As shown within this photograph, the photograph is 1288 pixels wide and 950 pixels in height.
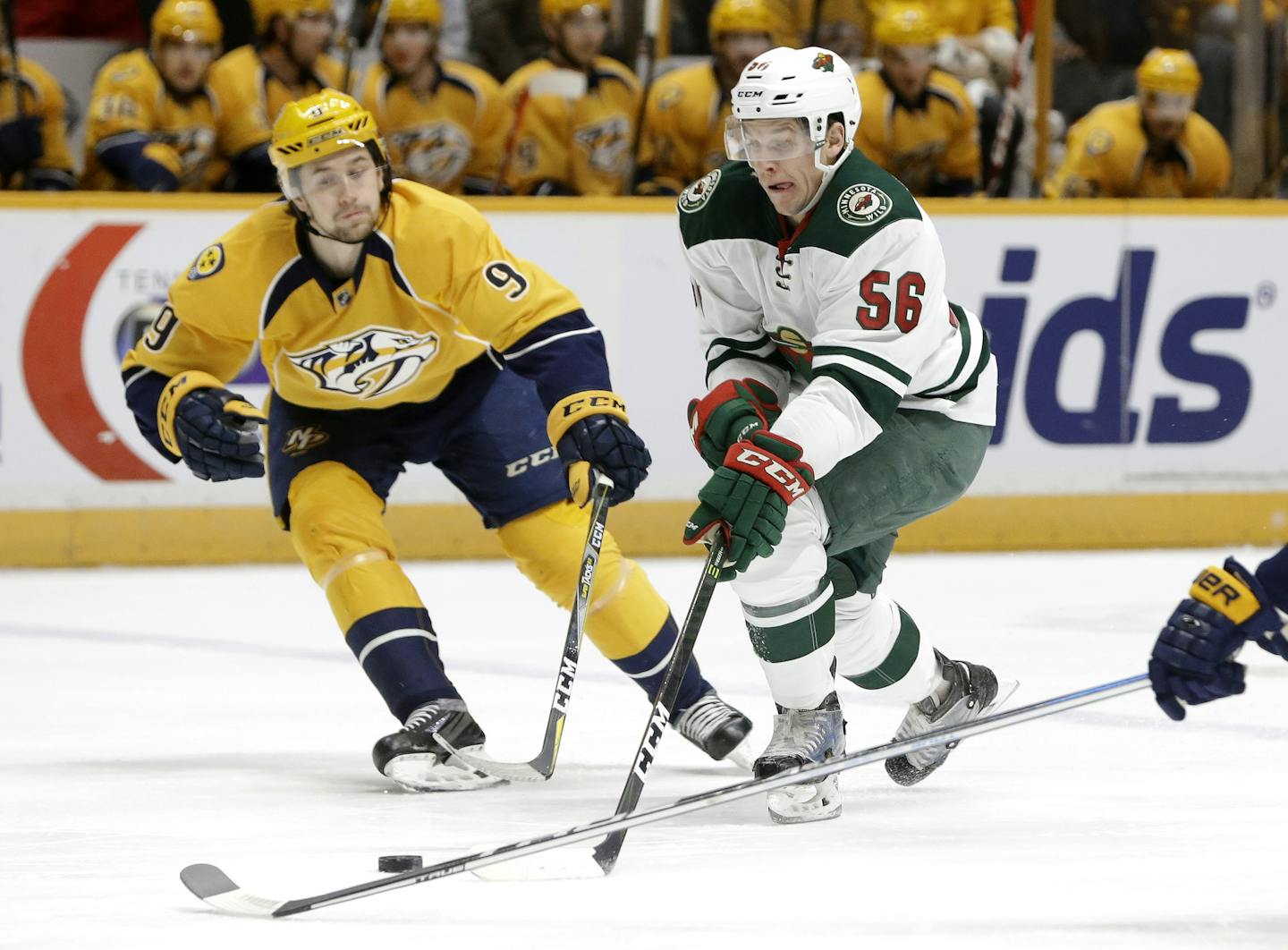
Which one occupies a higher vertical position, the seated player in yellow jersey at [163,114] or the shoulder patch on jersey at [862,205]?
the shoulder patch on jersey at [862,205]

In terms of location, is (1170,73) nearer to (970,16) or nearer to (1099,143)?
(1099,143)

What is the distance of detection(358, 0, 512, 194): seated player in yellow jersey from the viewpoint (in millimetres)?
6609

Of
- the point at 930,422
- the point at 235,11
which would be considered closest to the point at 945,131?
the point at 235,11

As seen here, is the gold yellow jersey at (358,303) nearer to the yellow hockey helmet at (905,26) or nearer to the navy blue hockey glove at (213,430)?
the navy blue hockey glove at (213,430)

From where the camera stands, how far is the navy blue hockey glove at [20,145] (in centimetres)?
629

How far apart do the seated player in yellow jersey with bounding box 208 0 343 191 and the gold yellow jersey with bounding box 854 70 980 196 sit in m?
1.82

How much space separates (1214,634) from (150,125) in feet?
15.7

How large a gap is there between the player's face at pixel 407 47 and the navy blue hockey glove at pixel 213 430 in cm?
340

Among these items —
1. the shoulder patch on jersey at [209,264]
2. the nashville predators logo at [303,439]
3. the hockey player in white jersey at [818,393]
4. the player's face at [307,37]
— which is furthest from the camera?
the player's face at [307,37]

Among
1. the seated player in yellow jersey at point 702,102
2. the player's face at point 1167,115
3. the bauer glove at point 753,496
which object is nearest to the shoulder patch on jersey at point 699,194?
the bauer glove at point 753,496

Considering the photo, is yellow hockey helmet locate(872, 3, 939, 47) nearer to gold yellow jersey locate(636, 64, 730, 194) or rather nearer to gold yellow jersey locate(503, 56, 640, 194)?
gold yellow jersey locate(636, 64, 730, 194)

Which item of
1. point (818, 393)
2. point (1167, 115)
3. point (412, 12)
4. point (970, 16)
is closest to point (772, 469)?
point (818, 393)

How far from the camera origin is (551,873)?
9.06 feet

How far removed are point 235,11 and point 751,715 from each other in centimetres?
394
